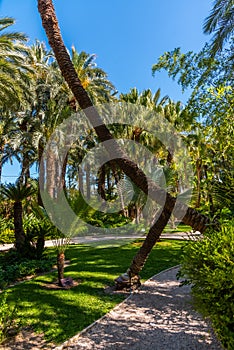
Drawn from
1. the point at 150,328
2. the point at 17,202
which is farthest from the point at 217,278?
the point at 17,202

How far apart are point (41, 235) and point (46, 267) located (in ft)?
6.86

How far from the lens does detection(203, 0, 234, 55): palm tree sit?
32.3 ft

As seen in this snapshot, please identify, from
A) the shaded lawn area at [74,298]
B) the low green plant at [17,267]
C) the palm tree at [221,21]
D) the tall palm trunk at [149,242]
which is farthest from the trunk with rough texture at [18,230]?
the palm tree at [221,21]

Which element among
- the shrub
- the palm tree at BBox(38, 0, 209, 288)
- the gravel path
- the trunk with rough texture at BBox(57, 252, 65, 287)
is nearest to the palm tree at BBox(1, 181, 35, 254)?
the trunk with rough texture at BBox(57, 252, 65, 287)

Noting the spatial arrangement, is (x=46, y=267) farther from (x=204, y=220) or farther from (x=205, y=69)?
(x=205, y=69)

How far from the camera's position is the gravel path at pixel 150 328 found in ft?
14.3

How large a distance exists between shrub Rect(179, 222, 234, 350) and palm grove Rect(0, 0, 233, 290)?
0.66 m

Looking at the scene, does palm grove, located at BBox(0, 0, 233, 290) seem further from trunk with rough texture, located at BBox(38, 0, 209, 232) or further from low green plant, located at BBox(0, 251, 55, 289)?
low green plant, located at BBox(0, 251, 55, 289)

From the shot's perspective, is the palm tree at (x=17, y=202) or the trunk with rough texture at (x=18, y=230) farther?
the palm tree at (x=17, y=202)

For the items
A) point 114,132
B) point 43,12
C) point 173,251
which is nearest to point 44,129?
point 114,132

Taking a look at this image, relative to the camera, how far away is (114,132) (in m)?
23.5

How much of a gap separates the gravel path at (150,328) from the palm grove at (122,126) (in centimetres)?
128

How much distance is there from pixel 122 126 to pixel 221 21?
1388 centimetres

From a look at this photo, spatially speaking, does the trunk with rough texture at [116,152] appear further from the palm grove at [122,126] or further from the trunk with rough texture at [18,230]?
the trunk with rough texture at [18,230]
